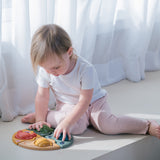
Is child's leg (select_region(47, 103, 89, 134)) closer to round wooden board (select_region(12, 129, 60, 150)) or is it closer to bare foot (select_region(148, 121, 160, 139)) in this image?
round wooden board (select_region(12, 129, 60, 150))

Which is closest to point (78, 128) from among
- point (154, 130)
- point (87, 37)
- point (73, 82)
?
point (73, 82)

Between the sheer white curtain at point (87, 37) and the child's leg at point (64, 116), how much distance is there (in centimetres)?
17

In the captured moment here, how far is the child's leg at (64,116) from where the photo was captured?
1.30m

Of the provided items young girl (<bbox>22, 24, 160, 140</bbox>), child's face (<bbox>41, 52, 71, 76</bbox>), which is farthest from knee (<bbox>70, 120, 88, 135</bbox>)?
child's face (<bbox>41, 52, 71, 76</bbox>)

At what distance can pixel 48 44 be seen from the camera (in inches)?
45.4

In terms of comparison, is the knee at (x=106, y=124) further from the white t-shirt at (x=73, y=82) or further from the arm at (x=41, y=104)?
the arm at (x=41, y=104)

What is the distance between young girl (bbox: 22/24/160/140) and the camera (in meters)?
1.17

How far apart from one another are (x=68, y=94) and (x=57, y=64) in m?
0.21

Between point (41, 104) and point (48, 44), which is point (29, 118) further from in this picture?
point (48, 44)

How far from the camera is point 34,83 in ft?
4.86

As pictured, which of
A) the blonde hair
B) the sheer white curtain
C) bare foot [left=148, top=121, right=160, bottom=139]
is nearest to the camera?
the blonde hair

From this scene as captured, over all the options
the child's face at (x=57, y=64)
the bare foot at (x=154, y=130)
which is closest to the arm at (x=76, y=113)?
the child's face at (x=57, y=64)

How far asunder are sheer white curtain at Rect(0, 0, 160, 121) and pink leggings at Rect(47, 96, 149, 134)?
0.63 feet

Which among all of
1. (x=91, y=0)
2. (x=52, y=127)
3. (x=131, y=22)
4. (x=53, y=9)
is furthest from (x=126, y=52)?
(x=52, y=127)
